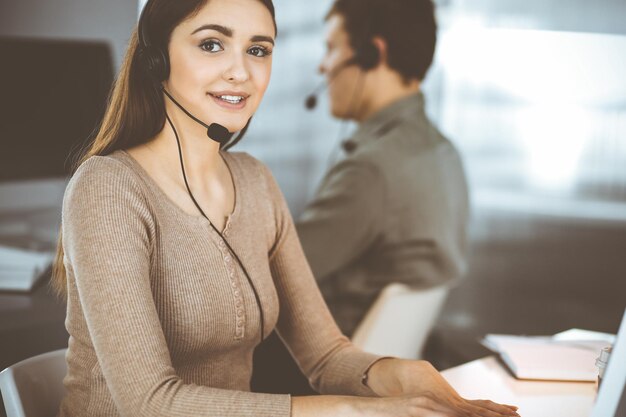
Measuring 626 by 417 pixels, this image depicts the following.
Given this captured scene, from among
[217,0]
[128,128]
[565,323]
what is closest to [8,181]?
[128,128]

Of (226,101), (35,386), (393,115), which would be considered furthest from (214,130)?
(393,115)

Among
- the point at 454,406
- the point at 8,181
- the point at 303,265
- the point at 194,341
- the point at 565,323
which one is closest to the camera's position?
the point at 454,406

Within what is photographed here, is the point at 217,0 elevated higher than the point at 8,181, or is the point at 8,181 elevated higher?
the point at 217,0

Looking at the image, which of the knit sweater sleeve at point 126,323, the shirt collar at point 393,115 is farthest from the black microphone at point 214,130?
the shirt collar at point 393,115

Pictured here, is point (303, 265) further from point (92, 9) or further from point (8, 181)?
point (92, 9)

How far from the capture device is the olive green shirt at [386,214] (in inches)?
78.6

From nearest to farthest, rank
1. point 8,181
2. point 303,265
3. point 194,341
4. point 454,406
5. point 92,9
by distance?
point 454,406
point 194,341
point 303,265
point 8,181
point 92,9

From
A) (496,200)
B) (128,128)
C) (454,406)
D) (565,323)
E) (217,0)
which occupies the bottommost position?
(565,323)

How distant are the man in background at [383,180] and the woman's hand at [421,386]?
2.60 ft

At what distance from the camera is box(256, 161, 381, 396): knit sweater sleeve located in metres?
1.22

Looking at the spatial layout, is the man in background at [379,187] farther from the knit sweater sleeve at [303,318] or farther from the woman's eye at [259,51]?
the woman's eye at [259,51]

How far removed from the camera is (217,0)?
1.12 metres

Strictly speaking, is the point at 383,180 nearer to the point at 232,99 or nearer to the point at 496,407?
the point at 232,99

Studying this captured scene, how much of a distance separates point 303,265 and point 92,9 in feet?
3.70
